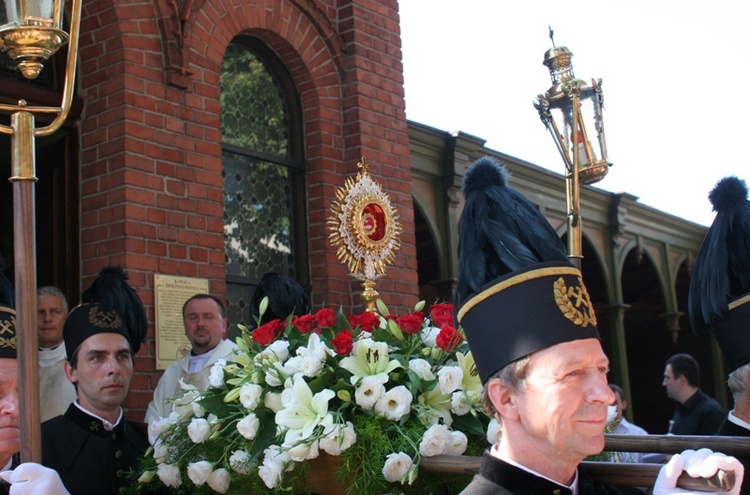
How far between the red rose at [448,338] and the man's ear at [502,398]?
0.95m

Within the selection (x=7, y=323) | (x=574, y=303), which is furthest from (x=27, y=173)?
(x=574, y=303)

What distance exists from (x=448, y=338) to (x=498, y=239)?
93 cm

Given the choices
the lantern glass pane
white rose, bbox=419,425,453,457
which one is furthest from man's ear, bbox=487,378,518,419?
the lantern glass pane

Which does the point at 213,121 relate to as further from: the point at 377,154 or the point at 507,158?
the point at 507,158

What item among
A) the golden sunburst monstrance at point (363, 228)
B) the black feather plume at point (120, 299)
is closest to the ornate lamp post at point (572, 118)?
the golden sunburst monstrance at point (363, 228)

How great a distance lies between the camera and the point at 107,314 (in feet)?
13.9

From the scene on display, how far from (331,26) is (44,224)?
7.98 ft

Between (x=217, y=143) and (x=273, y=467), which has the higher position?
(x=217, y=143)

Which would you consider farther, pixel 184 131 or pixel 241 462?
pixel 184 131

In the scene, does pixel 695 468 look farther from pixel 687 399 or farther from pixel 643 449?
pixel 687 399

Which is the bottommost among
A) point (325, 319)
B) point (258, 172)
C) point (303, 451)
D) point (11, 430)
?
point (303, 451)

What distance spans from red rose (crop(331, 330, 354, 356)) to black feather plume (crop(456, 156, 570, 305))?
2.54ft

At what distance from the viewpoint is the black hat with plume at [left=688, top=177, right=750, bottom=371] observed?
11.2 feet

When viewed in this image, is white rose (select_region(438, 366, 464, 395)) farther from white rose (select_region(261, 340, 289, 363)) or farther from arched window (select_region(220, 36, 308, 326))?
arched window (select_region(220, 36, 308, 326))
